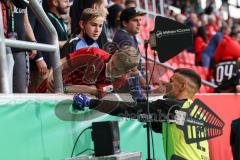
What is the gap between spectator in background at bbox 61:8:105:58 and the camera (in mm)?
5828

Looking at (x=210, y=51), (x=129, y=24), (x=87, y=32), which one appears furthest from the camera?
(x=210, y=51)

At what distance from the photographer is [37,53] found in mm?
6004

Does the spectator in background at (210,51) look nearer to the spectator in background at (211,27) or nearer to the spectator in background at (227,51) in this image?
the spectator in background at (211,27)

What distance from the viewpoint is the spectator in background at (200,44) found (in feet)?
43.9

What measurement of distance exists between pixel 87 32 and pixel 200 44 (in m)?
7.97

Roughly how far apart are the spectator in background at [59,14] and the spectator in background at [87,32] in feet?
1.98

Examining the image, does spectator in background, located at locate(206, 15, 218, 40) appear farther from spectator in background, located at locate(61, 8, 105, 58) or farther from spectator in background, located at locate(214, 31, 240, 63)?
A: spectator in background, located at locate(61, 8, 105, 58)

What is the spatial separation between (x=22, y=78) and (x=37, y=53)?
61 centimetres

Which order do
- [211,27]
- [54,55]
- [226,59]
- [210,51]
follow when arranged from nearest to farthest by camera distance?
[54,55], [226,59], [210,51], [211,27]

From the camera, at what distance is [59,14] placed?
6.58 m

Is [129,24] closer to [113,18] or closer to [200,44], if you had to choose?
[113,18]

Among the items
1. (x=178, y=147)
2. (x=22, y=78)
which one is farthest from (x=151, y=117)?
(x=22, y=78)

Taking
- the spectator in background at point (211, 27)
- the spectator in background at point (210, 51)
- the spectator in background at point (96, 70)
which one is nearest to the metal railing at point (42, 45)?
the spectator in background at point (96, 70)

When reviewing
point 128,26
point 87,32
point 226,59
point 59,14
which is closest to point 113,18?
point 128,26
